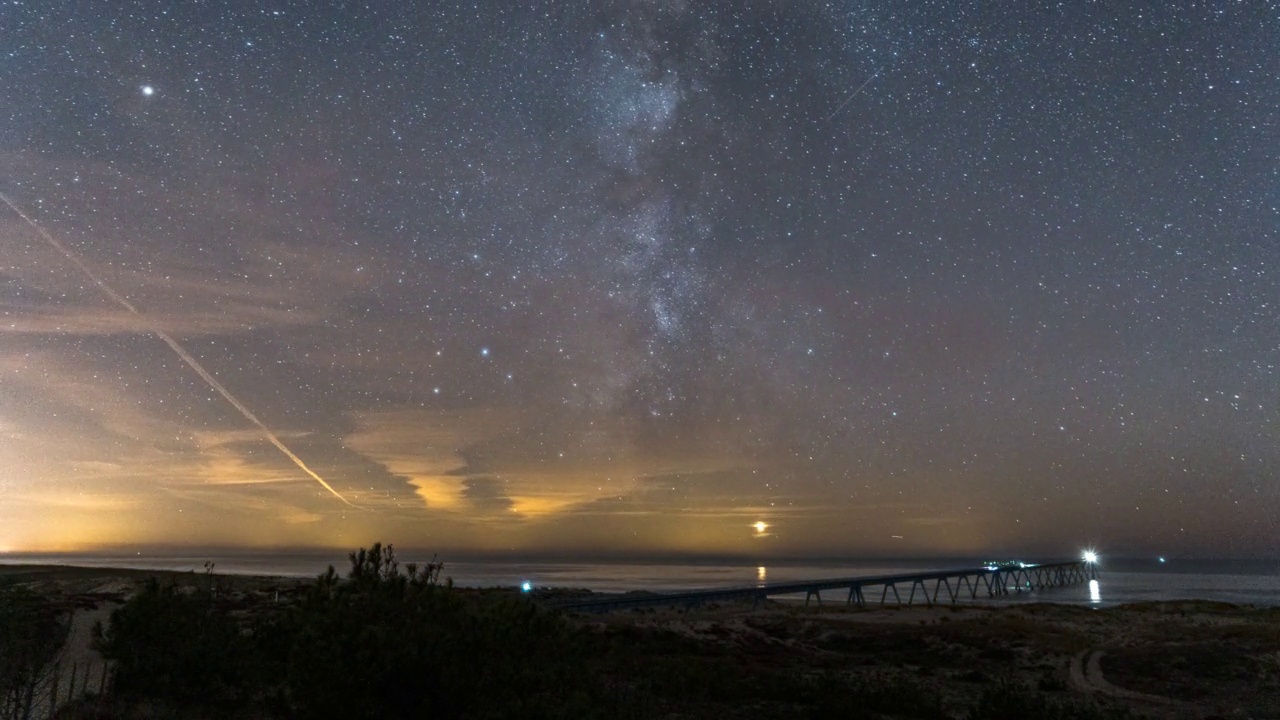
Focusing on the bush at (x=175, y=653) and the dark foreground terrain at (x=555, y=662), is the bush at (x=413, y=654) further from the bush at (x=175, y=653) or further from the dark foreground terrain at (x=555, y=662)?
the bush at (x=175, y=653)

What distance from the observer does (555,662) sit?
39.4ft

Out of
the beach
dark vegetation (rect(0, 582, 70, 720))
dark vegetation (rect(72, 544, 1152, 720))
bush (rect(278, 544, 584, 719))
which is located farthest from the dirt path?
dark vegetation (rect(0, 582, 70, 720))

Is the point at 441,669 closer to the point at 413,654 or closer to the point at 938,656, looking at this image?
the point at 413,654

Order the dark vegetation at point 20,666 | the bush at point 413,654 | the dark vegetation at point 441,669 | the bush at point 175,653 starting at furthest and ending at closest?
the bush at point 175,653 → the dark vegetation at point 20,666 → the dark vegetation at point 441,669 → the bush at point 413,654

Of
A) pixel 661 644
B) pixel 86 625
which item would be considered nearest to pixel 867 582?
pixel 661 644

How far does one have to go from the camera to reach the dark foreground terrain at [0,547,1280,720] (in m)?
10.8

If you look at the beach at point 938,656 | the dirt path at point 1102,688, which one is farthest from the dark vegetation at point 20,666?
the dirt path at point 1102,688

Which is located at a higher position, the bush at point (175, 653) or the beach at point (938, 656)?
the bush at point (175, 653)

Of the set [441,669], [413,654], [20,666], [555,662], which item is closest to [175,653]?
[20,666]

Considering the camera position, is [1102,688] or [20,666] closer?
[20,666]

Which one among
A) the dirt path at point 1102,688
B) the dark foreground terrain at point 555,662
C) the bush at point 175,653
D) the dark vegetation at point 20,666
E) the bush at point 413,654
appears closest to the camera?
the bush at point 413,654

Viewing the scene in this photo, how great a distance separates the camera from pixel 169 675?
15406 mm

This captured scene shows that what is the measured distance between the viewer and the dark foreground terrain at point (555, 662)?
10812 millimetres

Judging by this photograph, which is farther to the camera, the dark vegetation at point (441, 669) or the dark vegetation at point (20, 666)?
the dark vegetation at point (20, 666)
